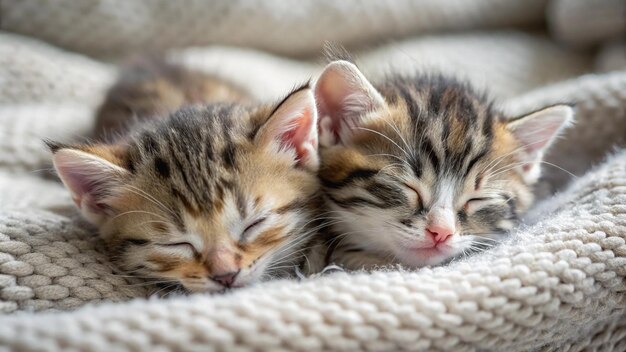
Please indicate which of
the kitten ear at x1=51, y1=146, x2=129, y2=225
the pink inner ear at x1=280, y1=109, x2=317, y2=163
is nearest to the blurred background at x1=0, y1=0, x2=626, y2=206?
the kitten ear at x1=51, y1=146, x2=129, y2=225

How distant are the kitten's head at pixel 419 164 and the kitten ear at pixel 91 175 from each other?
0.45 m

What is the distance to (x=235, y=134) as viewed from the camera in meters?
1.09

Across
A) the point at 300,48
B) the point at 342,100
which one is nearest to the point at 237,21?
the point at 300,48

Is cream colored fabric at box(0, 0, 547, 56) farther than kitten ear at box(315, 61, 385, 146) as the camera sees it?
Yes

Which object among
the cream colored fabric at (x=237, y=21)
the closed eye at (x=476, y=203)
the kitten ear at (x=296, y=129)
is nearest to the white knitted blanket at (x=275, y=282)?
the cream colored fabric at (x=237, y=21)

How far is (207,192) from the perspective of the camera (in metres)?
1.00

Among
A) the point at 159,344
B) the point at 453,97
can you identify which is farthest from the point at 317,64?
the point at 159,344

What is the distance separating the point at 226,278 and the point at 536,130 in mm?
778

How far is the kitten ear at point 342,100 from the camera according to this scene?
3.65ft

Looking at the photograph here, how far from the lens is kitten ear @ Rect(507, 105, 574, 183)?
A: 1.19m

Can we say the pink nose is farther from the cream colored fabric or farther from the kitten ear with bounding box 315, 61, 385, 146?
the cream colored fabric

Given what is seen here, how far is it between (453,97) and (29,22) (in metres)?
1.43

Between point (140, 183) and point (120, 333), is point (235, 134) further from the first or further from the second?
point (120, 333)

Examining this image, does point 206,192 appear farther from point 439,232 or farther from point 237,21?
Answer: point 237,21
